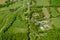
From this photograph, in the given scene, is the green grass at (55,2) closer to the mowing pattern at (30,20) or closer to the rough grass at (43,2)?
the mowing pattern at (30,20)

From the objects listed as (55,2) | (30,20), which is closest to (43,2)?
(55,2)

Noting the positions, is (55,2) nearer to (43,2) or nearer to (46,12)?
(43,2)

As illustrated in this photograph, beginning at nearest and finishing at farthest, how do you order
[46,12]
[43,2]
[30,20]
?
[30,20] < [46,12] < [43,2]

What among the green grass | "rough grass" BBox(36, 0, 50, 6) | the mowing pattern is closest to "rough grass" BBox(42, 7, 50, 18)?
the mowing pattern

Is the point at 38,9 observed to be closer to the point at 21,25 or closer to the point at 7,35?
the point at 21,25

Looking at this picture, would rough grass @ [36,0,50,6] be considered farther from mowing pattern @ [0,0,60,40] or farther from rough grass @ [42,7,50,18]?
rough grass @ [42,7,50,18]

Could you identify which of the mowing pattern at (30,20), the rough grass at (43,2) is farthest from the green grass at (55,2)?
the rough grass at (43,2)

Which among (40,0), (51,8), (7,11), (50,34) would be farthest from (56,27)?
(7,11)

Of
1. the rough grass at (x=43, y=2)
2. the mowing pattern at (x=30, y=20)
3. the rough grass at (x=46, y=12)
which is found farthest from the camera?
the rough grass at (x=43, y=2)
